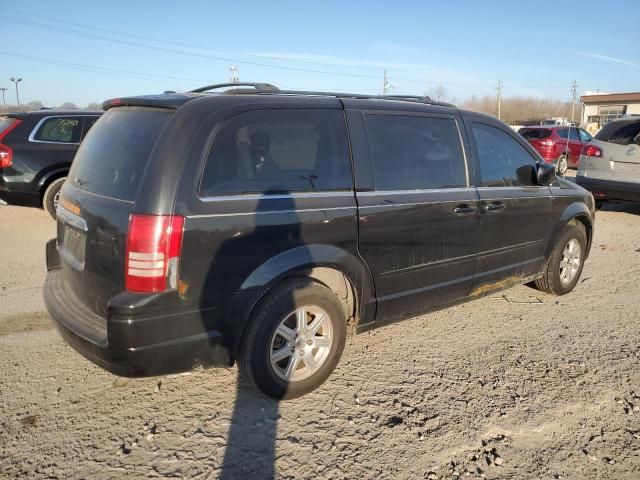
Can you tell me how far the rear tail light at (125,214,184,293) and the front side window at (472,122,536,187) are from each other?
2615mm

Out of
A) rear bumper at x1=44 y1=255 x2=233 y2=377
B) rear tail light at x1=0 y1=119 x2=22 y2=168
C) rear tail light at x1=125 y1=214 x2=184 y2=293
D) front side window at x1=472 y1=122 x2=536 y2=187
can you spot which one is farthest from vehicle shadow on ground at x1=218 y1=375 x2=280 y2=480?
rear tail light at x1=0 y1=119 x2=22 y2=168

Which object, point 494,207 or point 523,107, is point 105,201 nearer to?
point 494,207

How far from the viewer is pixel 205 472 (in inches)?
94.9

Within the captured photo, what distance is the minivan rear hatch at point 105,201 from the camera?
2.60 meters

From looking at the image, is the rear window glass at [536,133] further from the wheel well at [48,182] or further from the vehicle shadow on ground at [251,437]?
the vehicle shadow on ground at [251,437]

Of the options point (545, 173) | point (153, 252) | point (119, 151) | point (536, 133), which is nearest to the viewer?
point (153, 252)

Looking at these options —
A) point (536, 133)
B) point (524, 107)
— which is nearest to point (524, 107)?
point (524, 107)

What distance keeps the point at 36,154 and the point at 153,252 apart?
6.38 meters

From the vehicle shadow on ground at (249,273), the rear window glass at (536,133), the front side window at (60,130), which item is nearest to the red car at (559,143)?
the rear window glass at (536,133)

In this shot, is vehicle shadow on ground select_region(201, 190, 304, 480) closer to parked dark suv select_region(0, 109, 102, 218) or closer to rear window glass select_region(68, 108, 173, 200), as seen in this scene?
rear window glass select_region(68, 108, 173, 200)

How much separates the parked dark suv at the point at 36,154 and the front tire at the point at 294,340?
5893 mm

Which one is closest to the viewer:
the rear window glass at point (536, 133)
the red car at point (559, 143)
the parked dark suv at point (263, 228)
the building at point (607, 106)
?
the parked dark suv at point (263, 228)

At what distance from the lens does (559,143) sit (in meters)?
16.8

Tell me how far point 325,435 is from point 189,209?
1451 millimetres
